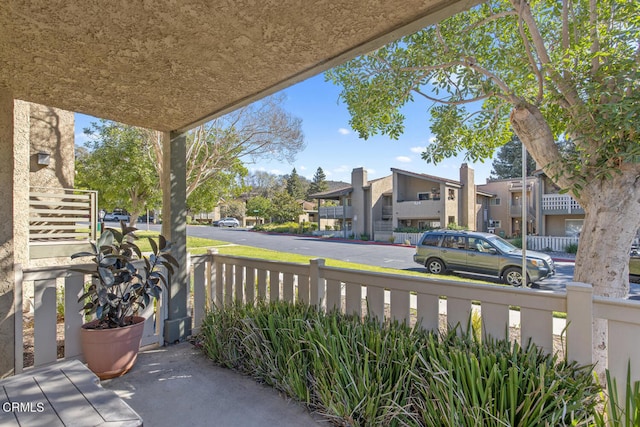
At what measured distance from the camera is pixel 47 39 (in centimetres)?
200

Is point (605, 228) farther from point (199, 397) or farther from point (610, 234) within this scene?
point (199, 397)

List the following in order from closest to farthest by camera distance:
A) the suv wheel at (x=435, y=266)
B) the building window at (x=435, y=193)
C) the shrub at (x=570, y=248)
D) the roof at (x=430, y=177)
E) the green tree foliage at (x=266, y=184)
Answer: the suv wheel at (x=435, y=266), the shrub at (x=570, y=248), the roof at (x=430, y=177), the building window at (x=435, y=193), the green tree foliage at (x=266, y=184)

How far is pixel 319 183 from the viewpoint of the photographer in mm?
49531

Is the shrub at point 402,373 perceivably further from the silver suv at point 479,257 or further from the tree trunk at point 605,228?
the silver suv at point 479,257

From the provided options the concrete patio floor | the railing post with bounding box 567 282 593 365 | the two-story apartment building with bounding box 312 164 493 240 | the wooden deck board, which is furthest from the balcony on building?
the wooden deck board

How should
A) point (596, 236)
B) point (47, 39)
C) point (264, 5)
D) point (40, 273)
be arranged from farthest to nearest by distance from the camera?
point (596, 236), point (40, 273), point (47, 39), point (264, 5)

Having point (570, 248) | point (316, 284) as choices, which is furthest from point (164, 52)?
point (570, 248)

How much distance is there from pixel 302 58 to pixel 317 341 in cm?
201

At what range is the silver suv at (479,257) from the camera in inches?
342

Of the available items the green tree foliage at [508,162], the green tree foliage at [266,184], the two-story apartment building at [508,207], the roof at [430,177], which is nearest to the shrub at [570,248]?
the two-story apartment building at [508,207]

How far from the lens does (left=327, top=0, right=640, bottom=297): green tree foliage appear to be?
2.97 m

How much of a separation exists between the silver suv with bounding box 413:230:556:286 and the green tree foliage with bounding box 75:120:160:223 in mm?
10052

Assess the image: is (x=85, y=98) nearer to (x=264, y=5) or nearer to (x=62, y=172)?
(x=264, y=5)

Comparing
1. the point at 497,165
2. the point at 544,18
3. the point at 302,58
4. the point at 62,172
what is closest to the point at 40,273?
the point at 302,58
